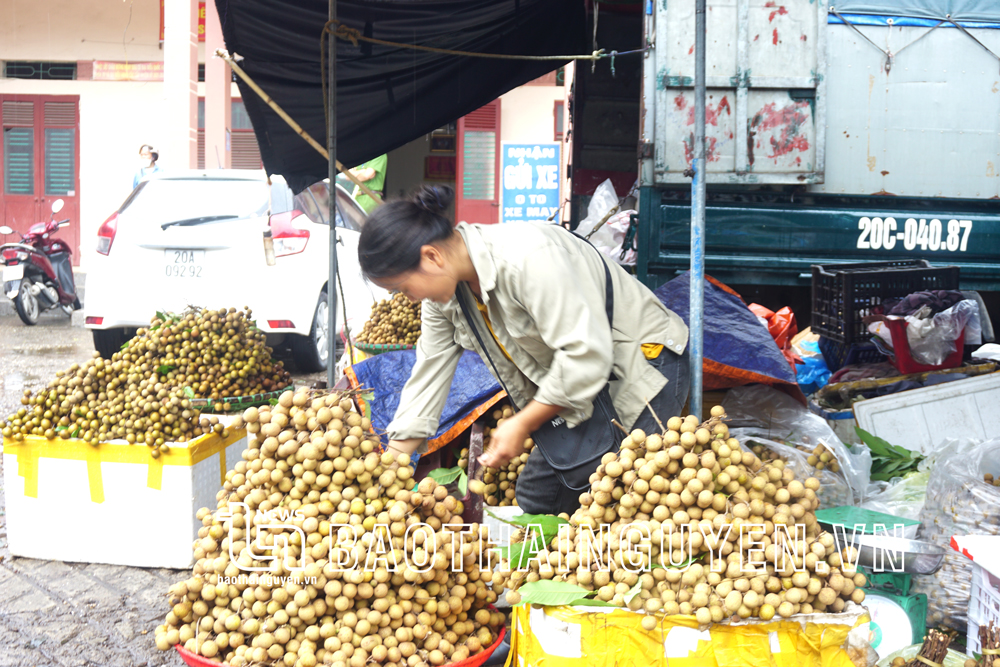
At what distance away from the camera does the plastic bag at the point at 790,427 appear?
3.28 m

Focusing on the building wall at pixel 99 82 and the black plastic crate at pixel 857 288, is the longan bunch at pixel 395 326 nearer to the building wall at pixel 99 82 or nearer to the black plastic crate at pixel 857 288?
the black plastic crate at pixel 857 288

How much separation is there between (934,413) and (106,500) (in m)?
3.67


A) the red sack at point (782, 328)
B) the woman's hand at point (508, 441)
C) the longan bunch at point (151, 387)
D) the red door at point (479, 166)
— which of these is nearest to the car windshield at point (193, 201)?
the longan bunch at point (151, 387)

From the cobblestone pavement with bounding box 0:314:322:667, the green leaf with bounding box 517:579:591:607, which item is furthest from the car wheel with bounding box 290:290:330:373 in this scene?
the green leaf with bounding box 517:579:591:607

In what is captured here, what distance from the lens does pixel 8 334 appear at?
32.6ft

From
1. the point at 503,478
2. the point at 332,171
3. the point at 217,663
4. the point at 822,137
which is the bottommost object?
the point at 217,663

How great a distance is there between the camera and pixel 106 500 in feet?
11.1

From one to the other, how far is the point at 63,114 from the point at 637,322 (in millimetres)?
14547

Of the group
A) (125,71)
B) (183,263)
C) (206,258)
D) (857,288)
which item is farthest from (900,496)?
(125,71)

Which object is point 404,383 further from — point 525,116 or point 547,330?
point 525,116

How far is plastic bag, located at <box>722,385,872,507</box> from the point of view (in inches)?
129

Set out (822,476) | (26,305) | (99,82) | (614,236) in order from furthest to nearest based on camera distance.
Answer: (99,82) → (26,305) → (614,236) → (822,476)

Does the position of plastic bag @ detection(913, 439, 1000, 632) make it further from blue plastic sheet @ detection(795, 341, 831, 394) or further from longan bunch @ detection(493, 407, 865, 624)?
blue plastic sheet @ detection(795, 341, 831, 394)

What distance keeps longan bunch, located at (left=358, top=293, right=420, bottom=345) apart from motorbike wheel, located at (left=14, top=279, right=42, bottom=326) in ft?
23.8
